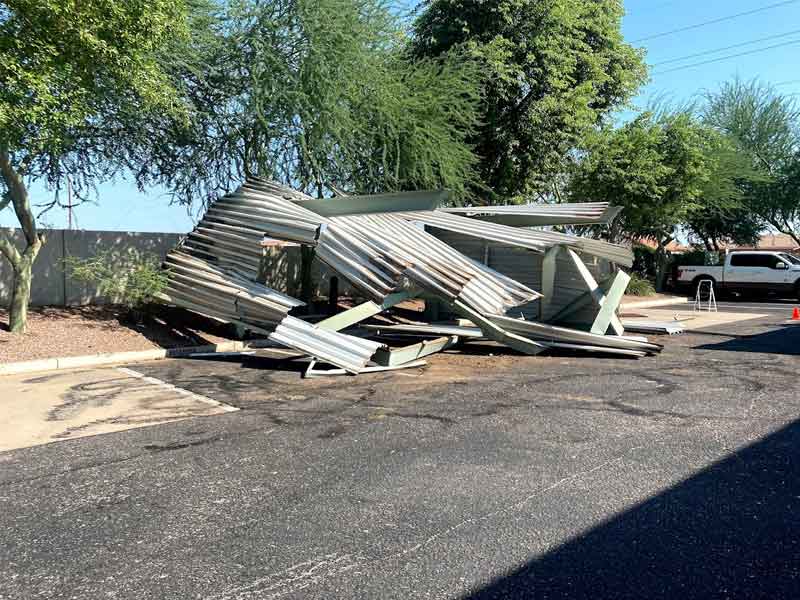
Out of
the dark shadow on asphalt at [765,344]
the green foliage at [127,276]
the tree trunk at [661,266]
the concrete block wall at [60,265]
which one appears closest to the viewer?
the green foliage at [127,276]

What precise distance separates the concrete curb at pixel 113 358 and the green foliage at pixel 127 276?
1.16 m

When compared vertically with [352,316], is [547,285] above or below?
above

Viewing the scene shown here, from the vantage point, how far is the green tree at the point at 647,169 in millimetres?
25422

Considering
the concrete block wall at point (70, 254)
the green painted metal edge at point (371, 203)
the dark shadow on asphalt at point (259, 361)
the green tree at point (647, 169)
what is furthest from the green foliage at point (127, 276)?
the green tree at point (647, 169)

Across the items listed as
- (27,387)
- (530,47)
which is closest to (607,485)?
(27,387)

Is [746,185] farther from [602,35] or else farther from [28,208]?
[28,208]

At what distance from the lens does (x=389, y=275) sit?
10422 mm

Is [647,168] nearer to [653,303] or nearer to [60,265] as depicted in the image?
[653,303]

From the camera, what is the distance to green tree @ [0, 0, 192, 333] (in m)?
8.77

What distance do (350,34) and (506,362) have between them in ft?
26.5

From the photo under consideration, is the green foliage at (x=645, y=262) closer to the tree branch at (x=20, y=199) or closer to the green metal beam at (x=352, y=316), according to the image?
the green metal beam at (x=352, y=316)

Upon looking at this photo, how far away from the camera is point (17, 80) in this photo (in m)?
8.73

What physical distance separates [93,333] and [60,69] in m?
4.40

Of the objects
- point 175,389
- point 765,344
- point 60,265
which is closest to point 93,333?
point 60,265
